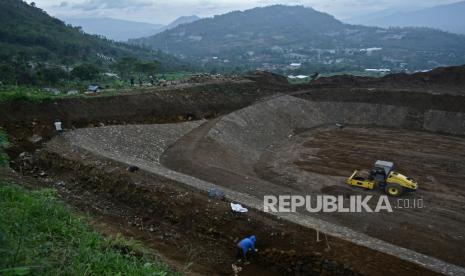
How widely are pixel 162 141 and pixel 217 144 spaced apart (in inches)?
132

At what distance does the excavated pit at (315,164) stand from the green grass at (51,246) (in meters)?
4.60

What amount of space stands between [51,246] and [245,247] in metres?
6.25

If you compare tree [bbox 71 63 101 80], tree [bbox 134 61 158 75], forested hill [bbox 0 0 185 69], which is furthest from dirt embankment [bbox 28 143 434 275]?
forested hill [bbox 0 0 185 69]

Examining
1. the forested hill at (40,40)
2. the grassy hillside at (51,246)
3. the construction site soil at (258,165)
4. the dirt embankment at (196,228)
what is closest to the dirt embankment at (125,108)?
the construction site soil at (258,165)

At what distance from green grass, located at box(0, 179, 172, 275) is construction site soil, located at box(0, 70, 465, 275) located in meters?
1.43

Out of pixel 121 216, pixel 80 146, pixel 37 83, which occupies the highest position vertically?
pixel 37 83

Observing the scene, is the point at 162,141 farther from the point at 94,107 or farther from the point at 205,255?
the point at 205,255

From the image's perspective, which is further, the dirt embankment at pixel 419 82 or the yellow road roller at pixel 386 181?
the dirt embankment at pixel 419 82

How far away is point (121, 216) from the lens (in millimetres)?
13961

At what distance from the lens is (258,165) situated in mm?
23031

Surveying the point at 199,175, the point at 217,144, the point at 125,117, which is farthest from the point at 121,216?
the point at 125,117

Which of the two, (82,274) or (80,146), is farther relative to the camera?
(80,146)

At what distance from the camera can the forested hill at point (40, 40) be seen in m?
70.9

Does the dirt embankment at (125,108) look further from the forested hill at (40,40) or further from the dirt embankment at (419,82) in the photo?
the forested hill at (40,40)
